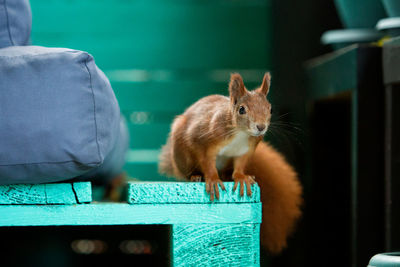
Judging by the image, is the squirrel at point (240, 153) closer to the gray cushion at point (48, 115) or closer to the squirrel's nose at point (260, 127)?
the squirrel's nose at point (260, 127)

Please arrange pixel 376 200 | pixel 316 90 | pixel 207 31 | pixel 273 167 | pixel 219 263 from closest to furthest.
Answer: pixel 219 263
pixel 273 167
pixel 376 200
pixel 316 90
pixel 207 31

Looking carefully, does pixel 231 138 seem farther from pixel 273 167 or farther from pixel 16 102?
pixel 16 102

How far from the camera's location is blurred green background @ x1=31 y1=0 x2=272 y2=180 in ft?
7.06

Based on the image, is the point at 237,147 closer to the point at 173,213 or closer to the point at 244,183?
the point at 244,183

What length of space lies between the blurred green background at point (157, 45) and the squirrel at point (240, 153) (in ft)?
3.18

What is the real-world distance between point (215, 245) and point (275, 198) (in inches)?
8.3

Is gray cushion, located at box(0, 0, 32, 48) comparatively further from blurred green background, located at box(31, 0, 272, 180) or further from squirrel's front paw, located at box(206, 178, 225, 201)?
blurred green background, located at box(31, 0, 272, 180)

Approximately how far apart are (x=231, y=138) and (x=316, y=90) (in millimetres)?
759

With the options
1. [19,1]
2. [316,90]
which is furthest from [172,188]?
[316,90]

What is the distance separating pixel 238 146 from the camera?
1.06 m

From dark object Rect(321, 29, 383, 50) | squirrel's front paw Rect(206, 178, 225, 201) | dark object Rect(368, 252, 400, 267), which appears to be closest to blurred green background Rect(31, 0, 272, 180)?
dark object Rect(321, 29, 383, 50)

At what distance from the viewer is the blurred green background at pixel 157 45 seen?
2.15m

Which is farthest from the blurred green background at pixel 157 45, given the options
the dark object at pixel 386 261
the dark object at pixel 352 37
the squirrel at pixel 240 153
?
the dark object at pixel 386 261

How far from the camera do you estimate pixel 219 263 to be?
0.97 meters
